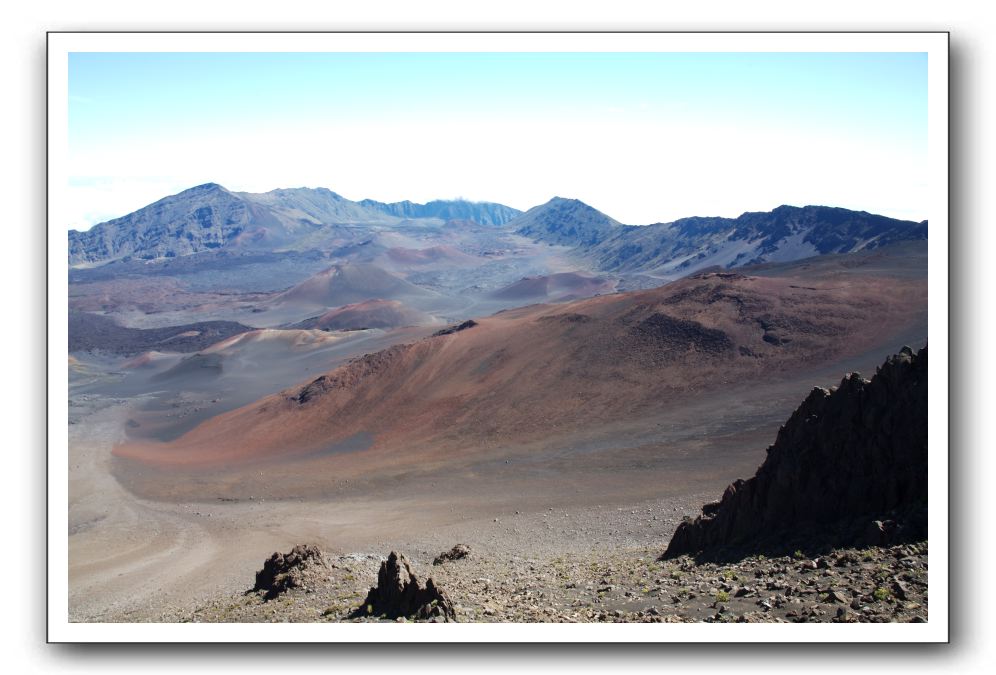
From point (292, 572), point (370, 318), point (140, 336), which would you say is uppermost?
point (370, 318)

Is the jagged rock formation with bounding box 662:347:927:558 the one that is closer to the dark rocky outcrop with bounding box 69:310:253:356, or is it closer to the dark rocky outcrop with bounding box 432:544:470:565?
the dark rocky outcrop with bounding box 432:544:470:565

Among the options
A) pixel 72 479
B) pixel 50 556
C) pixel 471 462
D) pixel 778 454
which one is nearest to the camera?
pixel 50 556

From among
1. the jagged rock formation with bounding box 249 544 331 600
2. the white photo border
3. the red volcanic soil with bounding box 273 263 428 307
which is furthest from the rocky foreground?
the red volcanic soil with bounding box 273 263 428 307

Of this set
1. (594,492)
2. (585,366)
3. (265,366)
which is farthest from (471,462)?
(265,366)

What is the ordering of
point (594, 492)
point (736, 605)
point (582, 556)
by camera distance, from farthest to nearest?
point (594, 492) < point (582, 556) < point (736, 605)

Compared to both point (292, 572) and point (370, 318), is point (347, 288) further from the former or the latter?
point (292, 572)
